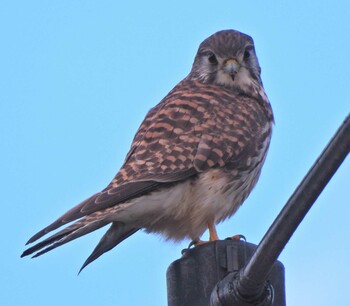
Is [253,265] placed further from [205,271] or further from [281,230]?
[205,271]

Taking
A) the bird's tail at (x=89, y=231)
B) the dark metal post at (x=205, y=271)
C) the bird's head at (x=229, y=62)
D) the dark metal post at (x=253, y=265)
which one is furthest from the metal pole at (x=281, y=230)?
the bird's head at (x=229, y=62)

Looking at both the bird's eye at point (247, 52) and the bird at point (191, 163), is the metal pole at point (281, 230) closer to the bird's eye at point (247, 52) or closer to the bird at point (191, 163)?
the bird at point (191, 163)

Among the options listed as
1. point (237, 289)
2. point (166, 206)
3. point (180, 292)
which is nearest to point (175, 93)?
point (166, 206)

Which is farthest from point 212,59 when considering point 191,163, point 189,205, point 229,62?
point 189,205

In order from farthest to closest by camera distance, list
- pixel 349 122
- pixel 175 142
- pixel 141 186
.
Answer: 1. pixel 175 142
2. pixel 141 186
3. pixel 349 122

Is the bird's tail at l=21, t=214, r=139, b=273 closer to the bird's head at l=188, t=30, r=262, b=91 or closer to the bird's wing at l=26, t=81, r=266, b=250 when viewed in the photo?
the bird's wing at l=26, t=81, r=266, b=250

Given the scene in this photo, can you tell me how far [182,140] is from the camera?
6059mm

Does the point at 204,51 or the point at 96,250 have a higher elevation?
the point at 204,51

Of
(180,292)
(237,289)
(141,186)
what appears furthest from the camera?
(141,186)

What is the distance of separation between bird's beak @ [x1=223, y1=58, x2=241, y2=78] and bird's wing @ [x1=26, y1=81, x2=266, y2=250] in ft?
0.55

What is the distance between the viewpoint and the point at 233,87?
6883 millimetres

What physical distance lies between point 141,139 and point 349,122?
3.44 metres

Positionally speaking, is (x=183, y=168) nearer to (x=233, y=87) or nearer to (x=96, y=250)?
(x=96, y=250)

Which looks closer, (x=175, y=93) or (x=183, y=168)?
(x=183, y=168)
